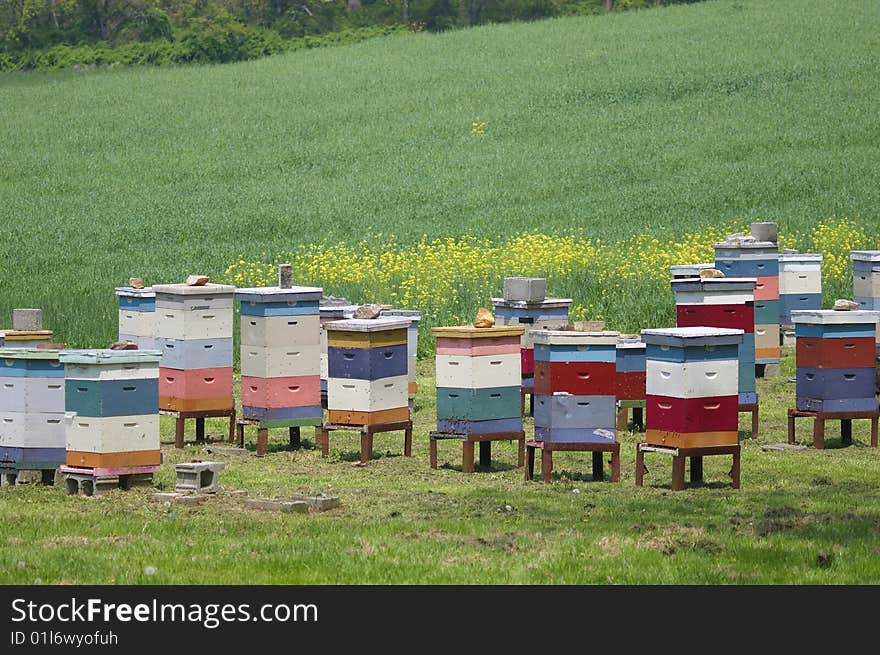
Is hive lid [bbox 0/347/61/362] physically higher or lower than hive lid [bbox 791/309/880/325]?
lower

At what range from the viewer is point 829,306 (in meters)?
25.8

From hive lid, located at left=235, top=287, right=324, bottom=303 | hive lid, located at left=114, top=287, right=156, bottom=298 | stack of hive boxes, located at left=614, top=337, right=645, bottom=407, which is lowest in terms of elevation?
stack of hive boxes, located at left=614, top=337, right=645, bottom=407

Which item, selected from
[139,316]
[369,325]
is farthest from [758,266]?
→ [139,316]

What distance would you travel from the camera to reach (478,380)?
14.4 metres

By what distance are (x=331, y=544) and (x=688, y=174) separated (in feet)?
115

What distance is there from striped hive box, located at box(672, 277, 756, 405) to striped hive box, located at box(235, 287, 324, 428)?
4028 millimetres

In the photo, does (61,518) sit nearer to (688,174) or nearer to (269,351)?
(269,351)

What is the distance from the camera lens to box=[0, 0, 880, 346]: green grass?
38594 mm

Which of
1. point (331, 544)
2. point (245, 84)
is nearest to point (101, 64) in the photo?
point (245, 84)

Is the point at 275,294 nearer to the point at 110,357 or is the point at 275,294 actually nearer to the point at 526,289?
the point at 110,357

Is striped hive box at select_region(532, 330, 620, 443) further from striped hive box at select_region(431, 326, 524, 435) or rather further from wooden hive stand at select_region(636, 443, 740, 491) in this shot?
striped hive box at select_region(431, 326, 524, 435)

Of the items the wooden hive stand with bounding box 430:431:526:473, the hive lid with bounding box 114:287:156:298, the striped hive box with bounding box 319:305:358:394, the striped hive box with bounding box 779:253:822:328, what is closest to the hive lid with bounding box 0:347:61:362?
the wooden hive stand with bounding box 430:431:526:473

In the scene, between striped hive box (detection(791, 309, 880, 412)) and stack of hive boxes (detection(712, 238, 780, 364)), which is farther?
stack of hive boxes (detection(712, 238, 780, 364))

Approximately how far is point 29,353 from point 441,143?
40.0 metres
